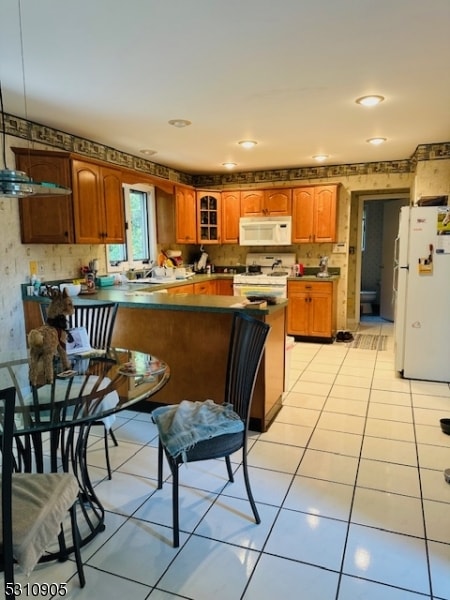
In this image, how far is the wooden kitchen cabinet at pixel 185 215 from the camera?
18.1 ft

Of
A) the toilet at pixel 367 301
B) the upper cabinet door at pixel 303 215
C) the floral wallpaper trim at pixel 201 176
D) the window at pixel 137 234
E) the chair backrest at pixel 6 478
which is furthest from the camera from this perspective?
the toilet at pixel 367 301

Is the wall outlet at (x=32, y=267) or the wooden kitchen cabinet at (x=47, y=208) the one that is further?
the wall outlet at (x=32, y=267)

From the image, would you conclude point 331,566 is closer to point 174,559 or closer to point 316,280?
point 174,559

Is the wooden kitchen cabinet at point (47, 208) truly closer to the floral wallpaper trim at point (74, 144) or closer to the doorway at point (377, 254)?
the floral wallpaper trim at point (74, 144)

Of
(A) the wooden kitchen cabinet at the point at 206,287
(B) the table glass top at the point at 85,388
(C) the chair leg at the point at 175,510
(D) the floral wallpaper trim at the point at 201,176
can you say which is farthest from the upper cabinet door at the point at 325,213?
(C) the chair leg at the point at 175,510

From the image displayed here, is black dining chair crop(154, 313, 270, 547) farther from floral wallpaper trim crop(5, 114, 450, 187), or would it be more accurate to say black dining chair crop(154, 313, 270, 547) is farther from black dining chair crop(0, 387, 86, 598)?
floral wallpaper trim crop(5, 114, 450, 187)

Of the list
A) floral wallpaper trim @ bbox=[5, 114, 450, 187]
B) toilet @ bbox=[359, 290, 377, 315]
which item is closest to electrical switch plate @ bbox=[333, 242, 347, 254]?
floral wallpaper trim @ bbox=[5, 114, 450, 187]

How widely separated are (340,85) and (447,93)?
84cm

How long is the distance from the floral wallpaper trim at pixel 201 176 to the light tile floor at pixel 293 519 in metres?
2.61

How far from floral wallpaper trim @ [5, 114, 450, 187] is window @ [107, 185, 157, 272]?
0.32 meters

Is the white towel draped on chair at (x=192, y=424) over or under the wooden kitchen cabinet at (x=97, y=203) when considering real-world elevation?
under

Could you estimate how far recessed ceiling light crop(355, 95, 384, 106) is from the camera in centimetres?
298

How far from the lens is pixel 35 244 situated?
3.62 meters

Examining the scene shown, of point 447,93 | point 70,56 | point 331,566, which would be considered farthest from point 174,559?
point 447,93
